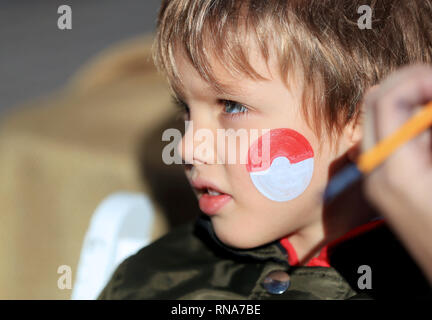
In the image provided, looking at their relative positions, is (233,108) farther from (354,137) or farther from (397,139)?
(397,139)

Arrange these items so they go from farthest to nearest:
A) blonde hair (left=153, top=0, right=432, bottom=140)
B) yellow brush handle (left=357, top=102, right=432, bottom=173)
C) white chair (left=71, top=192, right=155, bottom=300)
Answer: white chair (left=71, top=192, right=155, bottom=300), blonde hair (left=153, top=0, right=432, bottom=140), yellow brush handle (left=357, top=102, right=432, bottom=173)

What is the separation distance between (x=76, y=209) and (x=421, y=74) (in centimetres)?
100

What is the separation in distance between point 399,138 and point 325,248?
40 centimetres

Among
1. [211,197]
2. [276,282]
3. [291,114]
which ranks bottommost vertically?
[276,282]

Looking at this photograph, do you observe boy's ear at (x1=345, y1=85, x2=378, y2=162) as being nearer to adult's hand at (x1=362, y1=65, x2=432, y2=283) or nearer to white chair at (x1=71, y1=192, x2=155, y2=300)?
adult's hand at (x1=362, y1=65, x2=432, y2=283)

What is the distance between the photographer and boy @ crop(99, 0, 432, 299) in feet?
2.37

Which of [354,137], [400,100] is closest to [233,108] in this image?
[354,137]

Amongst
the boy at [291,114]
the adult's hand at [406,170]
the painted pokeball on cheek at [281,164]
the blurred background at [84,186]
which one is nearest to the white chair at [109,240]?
the blurred background at [84,186]

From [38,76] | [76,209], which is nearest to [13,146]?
[76,209]

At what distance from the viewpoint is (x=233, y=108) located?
0.76 m

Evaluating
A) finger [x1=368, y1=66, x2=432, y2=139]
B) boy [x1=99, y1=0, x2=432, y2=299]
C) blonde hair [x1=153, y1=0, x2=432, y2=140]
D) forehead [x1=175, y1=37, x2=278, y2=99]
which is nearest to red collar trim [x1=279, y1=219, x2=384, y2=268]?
boy [x1=99, y1=0, x2=432, y2=299]

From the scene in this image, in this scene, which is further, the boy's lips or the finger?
the boy's lips

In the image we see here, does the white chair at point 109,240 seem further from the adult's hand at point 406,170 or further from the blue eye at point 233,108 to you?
the adult's hand at point 406,170

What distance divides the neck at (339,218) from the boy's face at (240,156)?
Answer: 15 millimetres
